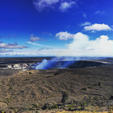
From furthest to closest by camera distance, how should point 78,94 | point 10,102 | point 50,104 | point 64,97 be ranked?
point 78,94 < point 64,97 < point 10,102 < point 50,104

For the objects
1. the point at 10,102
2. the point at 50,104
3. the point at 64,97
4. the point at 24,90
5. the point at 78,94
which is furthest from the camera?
the point at 24,90

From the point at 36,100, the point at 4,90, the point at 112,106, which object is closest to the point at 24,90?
the point at 4,90

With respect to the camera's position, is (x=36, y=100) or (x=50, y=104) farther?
(x=36, y=100)

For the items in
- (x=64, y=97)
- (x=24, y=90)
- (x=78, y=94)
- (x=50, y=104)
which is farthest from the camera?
(x=24, y=90)

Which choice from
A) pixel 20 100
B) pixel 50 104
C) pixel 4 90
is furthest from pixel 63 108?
pixel 4 90

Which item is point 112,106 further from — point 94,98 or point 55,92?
point 55,92

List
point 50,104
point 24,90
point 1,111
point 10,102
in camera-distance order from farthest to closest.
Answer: point 24,90, point 10,102, point 50,104, point 1,111

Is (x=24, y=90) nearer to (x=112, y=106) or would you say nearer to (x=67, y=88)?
(x=67, y=88)

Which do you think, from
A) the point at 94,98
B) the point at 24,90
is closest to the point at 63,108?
the point at 94,98

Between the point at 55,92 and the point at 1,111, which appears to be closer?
the point at 1,111
